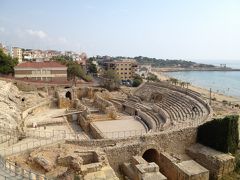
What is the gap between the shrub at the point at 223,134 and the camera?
19.0 m

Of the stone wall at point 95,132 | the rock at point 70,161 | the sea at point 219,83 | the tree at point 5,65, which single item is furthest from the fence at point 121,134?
the sea at point 219,83

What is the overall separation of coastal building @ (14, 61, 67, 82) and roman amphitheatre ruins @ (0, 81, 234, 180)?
40.5ft

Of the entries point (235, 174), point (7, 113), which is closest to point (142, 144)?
point (235, 174)

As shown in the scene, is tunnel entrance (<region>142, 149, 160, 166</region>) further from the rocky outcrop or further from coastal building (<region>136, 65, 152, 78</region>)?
coastal building (<region>136, 65, 152, 78</region>)

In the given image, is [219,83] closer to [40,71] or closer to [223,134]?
[40,71]

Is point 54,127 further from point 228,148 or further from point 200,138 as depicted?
point 228,148

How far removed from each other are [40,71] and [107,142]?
3494 centimetres

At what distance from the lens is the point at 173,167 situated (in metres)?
17.1

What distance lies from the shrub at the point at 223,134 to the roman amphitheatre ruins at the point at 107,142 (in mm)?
783

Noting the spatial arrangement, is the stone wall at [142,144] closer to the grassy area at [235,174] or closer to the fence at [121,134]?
the grassy area at [235,174]

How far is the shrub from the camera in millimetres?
18953

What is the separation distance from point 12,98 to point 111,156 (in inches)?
742

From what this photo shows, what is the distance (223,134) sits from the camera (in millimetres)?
19047

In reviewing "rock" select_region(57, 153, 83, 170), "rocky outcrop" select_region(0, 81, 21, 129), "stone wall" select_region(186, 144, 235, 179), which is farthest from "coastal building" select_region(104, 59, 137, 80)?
"rock" select_region(57, 153, 83, 170)
